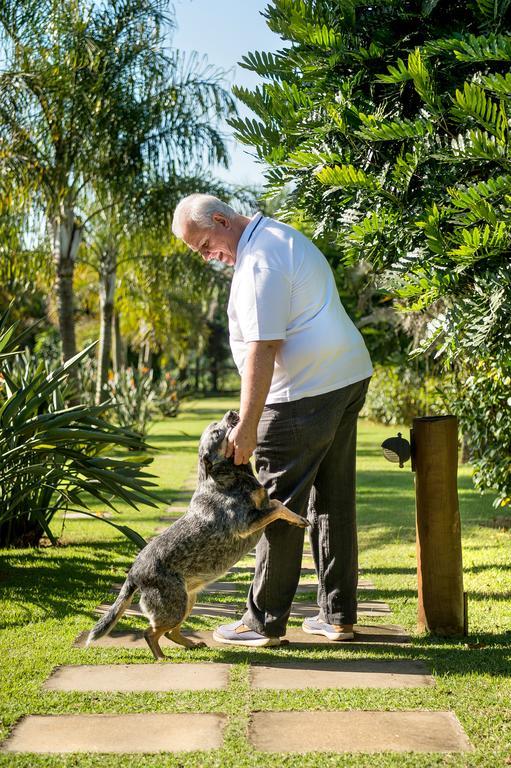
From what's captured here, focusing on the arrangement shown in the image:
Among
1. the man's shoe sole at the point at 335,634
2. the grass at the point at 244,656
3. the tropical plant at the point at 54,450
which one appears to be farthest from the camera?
the tropical plant at the point at 54,450

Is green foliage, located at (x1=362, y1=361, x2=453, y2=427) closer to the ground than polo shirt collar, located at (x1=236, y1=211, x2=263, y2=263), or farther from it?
closer to the ground

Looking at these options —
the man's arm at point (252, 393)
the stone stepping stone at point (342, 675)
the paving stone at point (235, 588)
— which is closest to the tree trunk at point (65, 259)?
the paving stone at point (235, 588)

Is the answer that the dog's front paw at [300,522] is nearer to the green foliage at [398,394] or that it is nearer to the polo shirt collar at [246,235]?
the polo shirt collar at [246,235]

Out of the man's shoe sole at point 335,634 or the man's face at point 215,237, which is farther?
the man's shoe sole at point 335,634

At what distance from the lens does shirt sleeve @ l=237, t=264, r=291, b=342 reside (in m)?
3.79

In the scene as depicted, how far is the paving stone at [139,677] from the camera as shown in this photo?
362 cm

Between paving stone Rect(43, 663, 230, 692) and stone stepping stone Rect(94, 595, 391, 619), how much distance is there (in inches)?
37.3

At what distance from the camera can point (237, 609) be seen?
5027mm

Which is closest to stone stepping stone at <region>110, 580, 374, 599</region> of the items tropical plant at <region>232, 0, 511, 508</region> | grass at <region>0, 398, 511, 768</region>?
grass at <region>0, 398, 511, 768</region>

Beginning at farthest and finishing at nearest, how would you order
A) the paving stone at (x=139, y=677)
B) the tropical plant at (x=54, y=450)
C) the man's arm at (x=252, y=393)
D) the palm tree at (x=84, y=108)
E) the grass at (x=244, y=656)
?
the palm tree at (x=84, y=108) < the tropical plant at (x=54, y=450) < the man's arm at (x=252, y=393) < the paving stone at (x=139, y=677) < the grass at (x=244, y=656)

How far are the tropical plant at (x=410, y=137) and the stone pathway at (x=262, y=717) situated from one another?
55.3 inches

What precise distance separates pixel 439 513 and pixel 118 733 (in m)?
1.92

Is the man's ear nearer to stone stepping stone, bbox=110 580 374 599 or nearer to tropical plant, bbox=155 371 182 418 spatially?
stone stepping stone, bbox=110 580 374 599

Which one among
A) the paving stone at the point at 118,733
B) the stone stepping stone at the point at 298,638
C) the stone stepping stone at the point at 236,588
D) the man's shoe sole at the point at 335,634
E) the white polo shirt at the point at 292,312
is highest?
the white polo shirt at the point at 292,312
